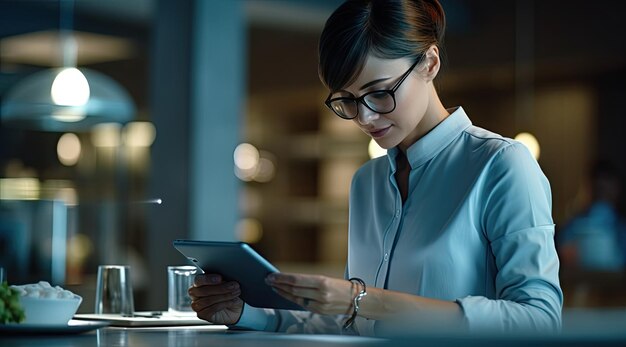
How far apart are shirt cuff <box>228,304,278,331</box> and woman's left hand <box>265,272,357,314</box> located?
14.4 inches

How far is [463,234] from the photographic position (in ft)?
6.98

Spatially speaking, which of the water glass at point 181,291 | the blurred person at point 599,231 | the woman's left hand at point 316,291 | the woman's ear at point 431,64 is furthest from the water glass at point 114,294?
the blurred person at point 599,231

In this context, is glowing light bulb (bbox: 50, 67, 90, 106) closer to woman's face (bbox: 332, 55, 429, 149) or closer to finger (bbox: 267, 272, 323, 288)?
woman's face (bbox: 332, 55, 429, 149)

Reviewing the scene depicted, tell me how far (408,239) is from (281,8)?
6.66m

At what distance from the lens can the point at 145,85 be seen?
10.0 m

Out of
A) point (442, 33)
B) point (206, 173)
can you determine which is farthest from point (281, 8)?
point (442, 33)

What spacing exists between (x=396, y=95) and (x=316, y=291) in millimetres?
525

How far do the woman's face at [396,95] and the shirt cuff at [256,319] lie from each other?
49 centimetres

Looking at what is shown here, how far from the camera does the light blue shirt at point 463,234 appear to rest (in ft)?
6.53

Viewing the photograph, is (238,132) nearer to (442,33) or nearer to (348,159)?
(442,33)

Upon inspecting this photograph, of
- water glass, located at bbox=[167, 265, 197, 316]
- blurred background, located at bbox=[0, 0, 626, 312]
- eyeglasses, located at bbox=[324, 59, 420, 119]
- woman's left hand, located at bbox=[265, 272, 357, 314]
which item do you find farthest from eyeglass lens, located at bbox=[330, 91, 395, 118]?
blurred background, located at bbox=[0, 0, 626, 312]

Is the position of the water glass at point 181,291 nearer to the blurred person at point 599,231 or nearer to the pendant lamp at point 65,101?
the pendant lamp at point 65,101

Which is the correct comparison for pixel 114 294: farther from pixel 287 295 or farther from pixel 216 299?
pixel 287 295

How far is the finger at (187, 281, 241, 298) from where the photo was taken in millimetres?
2154
